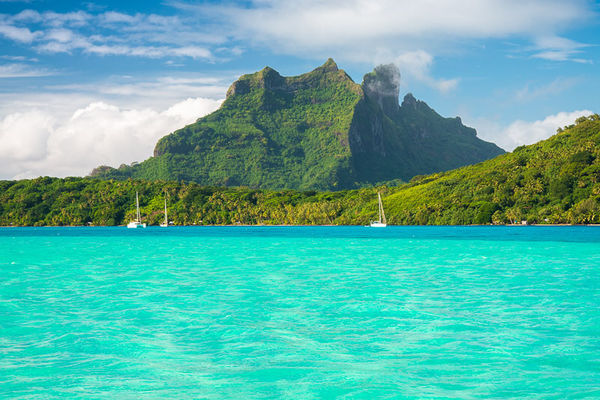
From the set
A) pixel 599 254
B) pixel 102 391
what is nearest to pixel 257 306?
pixel 102 391

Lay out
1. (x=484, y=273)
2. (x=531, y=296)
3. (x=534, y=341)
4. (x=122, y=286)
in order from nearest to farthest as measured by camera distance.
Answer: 1. (x=534, y=341)
2. (x=531, y=296)
3. (x=122, y=286)
4. (x=484, y=273)

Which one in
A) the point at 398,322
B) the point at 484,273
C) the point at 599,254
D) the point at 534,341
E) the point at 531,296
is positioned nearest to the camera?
the point at 534,341

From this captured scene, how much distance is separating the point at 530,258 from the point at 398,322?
44.4 m

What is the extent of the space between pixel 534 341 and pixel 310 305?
1231cm

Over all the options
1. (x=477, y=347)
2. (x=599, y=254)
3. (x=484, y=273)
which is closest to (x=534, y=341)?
(x=477, y=347)

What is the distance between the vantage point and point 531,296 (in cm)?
3142

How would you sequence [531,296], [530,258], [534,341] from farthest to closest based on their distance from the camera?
[530,258]
[531,296]
[534,341]

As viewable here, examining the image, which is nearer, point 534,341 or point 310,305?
point 534,341

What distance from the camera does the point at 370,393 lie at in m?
14.0

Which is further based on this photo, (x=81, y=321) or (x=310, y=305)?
(x=310, y=305)

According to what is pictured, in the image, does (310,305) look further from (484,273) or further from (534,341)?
(484,273)

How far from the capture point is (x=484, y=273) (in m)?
45.6

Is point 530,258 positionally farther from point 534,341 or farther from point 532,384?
point 532,384

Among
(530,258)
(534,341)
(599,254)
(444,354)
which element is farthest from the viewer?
(599,254)
